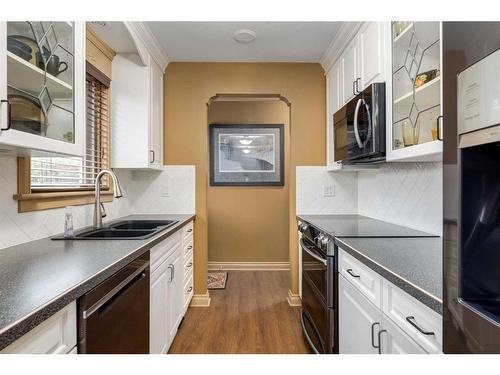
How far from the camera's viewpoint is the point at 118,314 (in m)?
1.18

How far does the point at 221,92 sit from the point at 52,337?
2.50 m

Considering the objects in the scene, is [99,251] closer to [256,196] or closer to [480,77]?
[480,77]

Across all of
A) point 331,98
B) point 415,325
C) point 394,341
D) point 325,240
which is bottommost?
point 394,341

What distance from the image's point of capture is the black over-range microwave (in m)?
1.76

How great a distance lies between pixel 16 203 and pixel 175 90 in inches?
71.6

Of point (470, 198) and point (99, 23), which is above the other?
point (99, 23)

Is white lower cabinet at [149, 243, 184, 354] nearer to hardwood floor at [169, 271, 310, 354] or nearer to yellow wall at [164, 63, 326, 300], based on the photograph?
hardwood floor at [169, 271, 310, 354]

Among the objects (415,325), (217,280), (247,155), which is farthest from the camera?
(247,155)

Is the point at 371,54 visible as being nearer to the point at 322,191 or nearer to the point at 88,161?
the point at 322,191

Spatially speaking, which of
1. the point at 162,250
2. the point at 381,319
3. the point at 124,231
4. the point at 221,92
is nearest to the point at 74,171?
the point at 124,231

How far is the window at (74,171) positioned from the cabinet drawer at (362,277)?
4.90 ft

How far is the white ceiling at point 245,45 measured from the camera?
227cm

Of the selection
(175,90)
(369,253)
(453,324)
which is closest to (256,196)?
(175,90)

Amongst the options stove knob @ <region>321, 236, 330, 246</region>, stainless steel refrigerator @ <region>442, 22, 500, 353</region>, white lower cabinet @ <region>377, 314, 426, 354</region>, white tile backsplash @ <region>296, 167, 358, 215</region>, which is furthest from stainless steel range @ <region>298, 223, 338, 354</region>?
stainless steel refrigerator @ <region>442, 22, 500, 353</region>
